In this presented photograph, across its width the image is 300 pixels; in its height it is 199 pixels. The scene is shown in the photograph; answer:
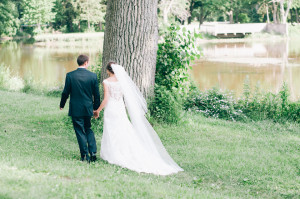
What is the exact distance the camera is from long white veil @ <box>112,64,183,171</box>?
6.36m

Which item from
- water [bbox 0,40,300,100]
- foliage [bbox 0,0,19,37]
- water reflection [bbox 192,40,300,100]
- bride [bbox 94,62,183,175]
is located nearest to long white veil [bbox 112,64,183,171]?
bride [bbox 94,62,183,175]

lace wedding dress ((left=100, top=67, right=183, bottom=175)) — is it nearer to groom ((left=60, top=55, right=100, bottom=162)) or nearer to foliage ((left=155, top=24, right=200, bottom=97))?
groom ((left=60, top=55, right=100, bottom=162))

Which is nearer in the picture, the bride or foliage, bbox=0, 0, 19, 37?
the bride

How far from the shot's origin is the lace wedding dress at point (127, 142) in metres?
6.22

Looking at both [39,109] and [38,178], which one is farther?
[39,109]

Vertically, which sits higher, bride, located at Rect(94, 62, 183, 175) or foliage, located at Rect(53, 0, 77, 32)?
foliage, located at Rect(53, 0, 77, 32)

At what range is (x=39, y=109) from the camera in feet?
37.8

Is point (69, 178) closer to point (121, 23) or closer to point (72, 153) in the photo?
point (72, 153)

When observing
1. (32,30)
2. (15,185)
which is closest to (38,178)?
(15,185)

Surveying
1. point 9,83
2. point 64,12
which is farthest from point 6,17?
point 9,83

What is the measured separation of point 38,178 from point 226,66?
72.7 feet

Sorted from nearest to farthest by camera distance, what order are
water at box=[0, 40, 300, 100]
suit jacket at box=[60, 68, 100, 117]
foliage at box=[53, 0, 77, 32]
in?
suit jacket at box=[60, 68, 100, 117] → water at box=[0, 40, 300, 100] → foliage at box=[53, 0, 77, 32]

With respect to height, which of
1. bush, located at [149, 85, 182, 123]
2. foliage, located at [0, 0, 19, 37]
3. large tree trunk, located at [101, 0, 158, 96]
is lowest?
bush, located at [149, 85, 182, 123]

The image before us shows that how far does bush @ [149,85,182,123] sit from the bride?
2.49 m
